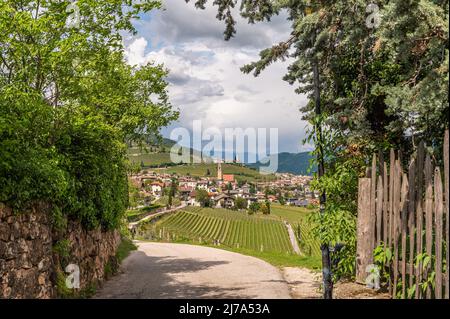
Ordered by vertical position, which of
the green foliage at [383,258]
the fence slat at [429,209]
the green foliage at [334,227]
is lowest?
the green foliage at [383,258]

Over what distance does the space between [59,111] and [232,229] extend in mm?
92539

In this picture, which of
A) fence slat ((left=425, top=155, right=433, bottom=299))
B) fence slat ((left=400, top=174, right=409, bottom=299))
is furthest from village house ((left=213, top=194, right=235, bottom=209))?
fence slat ((left=425, top=155, right=433, bottom=299))

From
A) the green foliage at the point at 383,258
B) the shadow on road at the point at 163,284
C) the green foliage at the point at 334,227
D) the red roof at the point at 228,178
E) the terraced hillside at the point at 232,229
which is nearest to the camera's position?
the green foliage at the point at 383,258

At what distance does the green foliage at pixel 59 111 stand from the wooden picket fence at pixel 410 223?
518 cm

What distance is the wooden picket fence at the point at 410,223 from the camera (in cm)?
457

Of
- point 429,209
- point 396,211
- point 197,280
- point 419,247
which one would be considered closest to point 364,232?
point 396,211

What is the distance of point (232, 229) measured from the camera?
10019 cm

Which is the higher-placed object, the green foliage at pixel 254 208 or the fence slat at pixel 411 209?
the fence slat at pixel 411 209

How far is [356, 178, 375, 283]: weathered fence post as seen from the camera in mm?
6277

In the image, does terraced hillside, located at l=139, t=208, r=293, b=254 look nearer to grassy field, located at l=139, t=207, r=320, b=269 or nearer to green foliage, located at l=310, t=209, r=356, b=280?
grassy field, located at l=139, t=207, r=320, b=269

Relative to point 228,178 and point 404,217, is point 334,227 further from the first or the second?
point 228,178

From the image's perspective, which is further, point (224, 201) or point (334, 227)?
point (224, 201)

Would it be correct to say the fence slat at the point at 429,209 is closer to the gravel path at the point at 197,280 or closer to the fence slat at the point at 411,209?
the fence slat at the point at 411,209

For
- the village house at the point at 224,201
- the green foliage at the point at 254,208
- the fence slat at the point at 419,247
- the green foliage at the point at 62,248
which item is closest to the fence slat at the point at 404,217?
the fence slat at the point at 419,247
